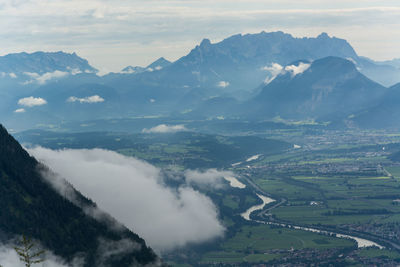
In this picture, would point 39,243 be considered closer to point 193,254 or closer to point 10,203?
point 10,203

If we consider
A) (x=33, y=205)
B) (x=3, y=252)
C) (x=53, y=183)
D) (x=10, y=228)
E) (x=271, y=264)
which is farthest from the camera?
(x=271, y=264)

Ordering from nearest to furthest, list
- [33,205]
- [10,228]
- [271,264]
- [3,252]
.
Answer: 1. [3,252]
2. [10,228]
3. [33,205]
4. [271,264]

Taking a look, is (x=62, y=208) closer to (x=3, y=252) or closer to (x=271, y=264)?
(x=3, y=252)

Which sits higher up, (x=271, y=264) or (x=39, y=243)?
(x=39, y=243)

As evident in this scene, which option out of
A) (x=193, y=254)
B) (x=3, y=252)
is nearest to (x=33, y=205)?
(x=3, y=252)

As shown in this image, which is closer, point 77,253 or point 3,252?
point 3,252

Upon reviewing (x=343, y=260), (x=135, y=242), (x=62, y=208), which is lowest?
(x=343, y=260)

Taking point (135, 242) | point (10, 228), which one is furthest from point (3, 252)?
point (135, 242)
